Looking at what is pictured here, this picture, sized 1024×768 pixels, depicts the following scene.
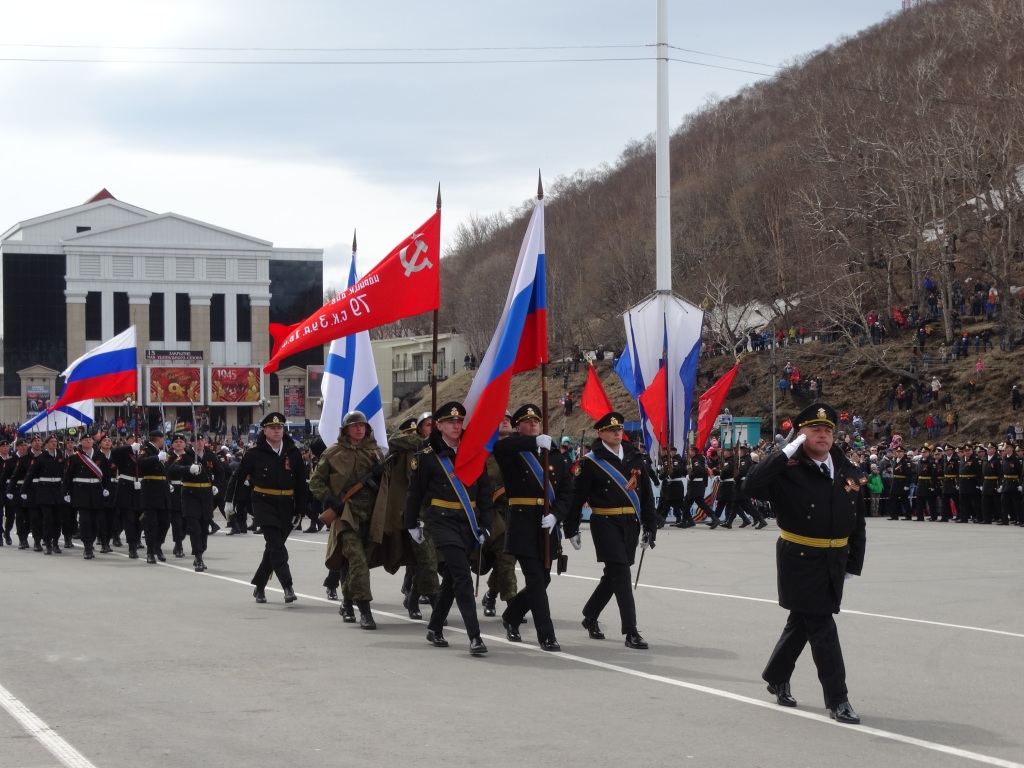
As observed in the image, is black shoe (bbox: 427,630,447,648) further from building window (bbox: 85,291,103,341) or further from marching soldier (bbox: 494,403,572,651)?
building window (bbox: 85,291,103,341)

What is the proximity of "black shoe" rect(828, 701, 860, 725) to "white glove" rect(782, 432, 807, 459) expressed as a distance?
136 cm

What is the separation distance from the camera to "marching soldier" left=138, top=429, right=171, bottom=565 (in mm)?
18438

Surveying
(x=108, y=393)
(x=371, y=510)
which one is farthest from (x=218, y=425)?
(x=371, y=510)

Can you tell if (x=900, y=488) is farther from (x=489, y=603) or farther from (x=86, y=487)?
(x=489, y=603)

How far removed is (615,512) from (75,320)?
308ft

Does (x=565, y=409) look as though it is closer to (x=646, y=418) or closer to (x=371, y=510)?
(x=646, y=418)

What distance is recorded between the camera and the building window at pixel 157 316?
99.9 m

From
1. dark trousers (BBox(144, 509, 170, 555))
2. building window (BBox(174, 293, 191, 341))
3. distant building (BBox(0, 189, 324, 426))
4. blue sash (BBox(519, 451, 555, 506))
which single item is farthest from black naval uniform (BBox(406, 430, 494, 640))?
building window (BBox(174, 293, 191, 341))

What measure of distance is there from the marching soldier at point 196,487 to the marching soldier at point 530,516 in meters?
8.11

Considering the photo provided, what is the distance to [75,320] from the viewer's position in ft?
322

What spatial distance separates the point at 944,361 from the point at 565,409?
776 inches

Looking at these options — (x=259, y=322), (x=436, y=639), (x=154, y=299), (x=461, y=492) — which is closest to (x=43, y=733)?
(x=436, y=639)

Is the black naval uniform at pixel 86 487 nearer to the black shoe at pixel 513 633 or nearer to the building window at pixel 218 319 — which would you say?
the black shoe at pixel 513 633

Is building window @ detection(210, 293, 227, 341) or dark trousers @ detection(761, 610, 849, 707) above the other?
building window @ detection(210, 293, 227, 341)
